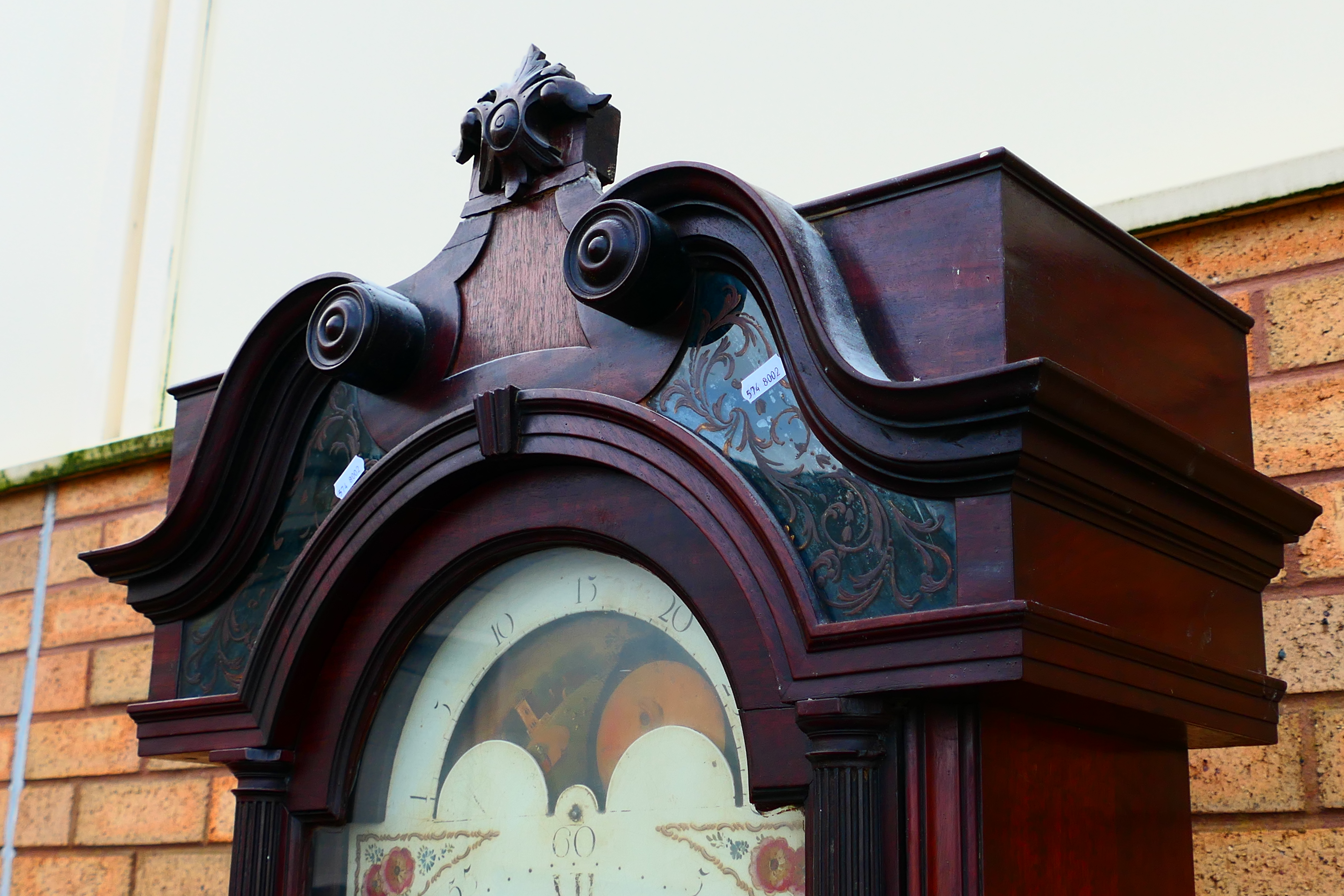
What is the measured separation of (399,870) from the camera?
1.08 m

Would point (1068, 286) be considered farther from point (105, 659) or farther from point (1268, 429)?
point (105, 659)

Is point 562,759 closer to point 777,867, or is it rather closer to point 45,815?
point 777,867

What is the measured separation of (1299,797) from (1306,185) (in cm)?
61

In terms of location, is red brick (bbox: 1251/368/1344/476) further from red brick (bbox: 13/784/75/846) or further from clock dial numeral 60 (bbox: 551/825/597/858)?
red brick (bbox: 13/784/75/846)

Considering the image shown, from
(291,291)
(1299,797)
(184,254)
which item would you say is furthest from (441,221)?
(1299,797)

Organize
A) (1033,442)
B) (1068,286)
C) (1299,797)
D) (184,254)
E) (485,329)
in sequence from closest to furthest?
(1033,442), (1068,286), (485,329), (1299,797), (184,254)

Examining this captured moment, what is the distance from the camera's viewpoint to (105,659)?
2396mm

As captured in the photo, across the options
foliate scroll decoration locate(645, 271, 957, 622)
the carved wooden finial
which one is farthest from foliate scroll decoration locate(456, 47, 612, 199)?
foliate scroll decoration locate(645, 271, 957, 622)

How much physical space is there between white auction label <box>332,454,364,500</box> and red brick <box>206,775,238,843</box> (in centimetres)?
118

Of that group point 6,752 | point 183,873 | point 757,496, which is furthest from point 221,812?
point 757,496

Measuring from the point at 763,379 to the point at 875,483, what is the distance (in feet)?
0.38

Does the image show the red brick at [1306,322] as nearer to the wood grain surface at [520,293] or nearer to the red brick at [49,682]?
the wood grain surface at [520,293]

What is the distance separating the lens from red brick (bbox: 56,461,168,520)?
8.00 feet

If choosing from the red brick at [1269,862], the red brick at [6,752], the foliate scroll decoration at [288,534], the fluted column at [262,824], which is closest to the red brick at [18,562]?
the red brick at [6,752]
